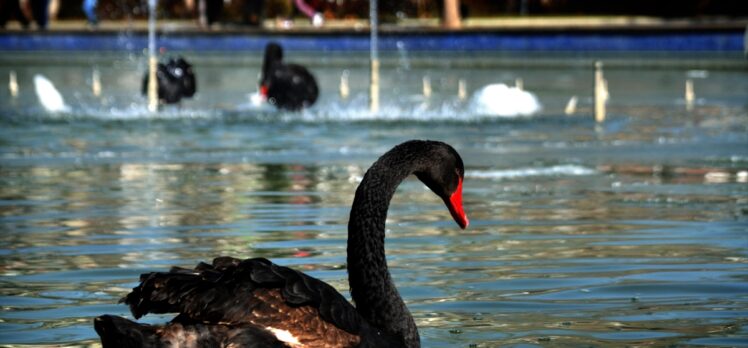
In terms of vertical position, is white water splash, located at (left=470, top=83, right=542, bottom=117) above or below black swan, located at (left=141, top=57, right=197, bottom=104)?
below

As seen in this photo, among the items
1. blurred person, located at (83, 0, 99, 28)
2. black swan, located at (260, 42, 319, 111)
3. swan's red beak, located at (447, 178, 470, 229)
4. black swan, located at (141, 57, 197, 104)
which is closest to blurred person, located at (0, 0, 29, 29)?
blurred person, located at (83, 0, 99, 28)

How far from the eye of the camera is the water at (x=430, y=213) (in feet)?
29.5

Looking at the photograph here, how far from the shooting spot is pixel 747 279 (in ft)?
32.7

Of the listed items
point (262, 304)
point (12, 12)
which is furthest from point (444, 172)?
point (12, 12)

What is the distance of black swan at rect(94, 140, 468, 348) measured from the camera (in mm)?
6379

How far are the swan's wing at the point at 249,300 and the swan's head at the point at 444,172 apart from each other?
941 millimetres

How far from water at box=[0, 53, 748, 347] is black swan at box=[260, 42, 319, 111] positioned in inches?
15.4

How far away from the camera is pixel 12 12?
5588 cm

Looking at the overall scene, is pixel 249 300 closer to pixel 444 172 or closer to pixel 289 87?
pixel 444 172

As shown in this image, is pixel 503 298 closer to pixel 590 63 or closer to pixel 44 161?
pixel 44 161

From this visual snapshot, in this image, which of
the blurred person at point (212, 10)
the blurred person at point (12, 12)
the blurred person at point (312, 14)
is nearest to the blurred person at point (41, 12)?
the blurred person at point (12, 12)

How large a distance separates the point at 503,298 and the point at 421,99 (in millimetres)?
21200

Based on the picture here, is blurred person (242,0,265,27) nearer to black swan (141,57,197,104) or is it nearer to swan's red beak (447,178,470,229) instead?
black swan (141,57,197,104)

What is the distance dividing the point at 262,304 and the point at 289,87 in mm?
19279
